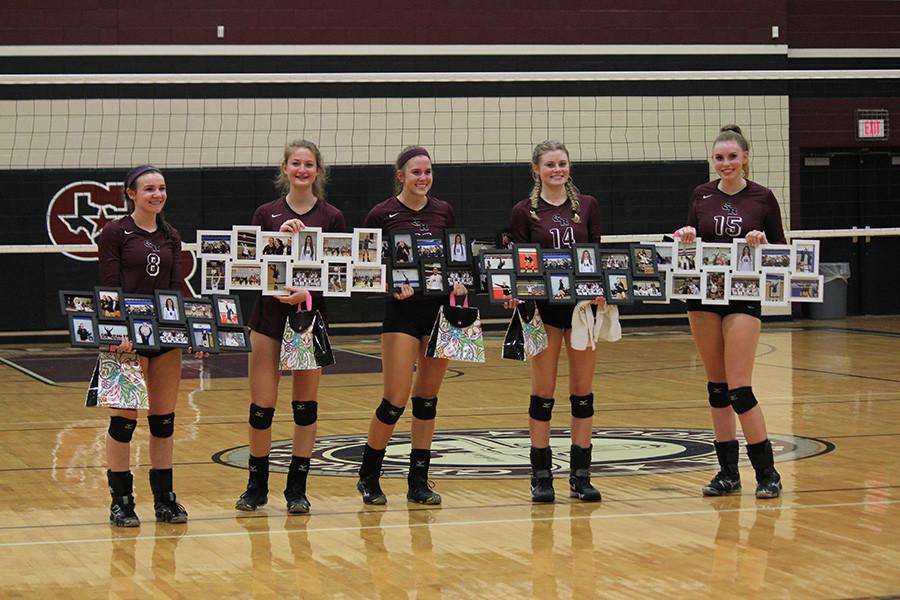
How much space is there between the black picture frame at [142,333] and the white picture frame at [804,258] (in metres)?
3.12

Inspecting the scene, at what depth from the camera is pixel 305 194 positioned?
678 centimetres

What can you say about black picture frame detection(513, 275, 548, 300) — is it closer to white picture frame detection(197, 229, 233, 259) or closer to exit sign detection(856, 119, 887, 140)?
white picture frame detection(197, 229, 233, 259)

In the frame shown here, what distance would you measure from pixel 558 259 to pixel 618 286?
1.14 feet

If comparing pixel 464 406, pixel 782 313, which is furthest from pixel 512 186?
pixel 464 406

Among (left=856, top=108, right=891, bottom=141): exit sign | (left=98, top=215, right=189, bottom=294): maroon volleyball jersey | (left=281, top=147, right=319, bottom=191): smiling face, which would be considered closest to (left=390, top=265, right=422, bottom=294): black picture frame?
(left=281, top=147, right=319, bottom=191): smiling face

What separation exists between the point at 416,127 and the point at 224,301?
12330mm

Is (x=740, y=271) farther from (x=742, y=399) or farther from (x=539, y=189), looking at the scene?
(x=539, y=189)

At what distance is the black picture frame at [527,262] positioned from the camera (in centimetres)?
673

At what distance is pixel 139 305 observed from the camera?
247 inches

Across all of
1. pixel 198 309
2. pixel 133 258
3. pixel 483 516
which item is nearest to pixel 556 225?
pixel 483 516

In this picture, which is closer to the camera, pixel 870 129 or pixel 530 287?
pixel 530 287

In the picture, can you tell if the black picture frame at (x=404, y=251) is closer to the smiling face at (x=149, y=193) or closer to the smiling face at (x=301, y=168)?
the smiling face at (x=301, y=168)

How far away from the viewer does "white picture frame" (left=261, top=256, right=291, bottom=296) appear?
6629 mm

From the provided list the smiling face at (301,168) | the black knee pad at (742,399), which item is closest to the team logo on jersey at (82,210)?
the smiling face at (301,168)
